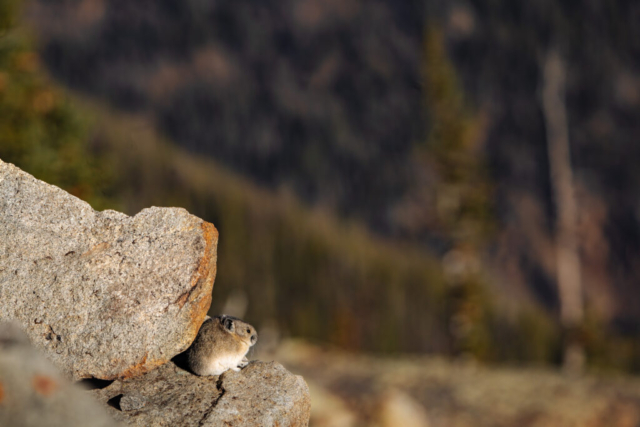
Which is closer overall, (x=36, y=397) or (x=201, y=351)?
(x=36, y=397)

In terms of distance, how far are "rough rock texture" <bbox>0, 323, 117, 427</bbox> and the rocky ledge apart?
2.79 feet

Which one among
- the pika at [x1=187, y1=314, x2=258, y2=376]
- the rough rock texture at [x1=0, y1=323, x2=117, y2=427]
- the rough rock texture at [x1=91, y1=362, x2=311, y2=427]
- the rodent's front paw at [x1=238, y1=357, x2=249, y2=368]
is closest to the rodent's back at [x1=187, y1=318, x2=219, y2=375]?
the pika at [x1=187, y1=314, x2=258, y2=376]

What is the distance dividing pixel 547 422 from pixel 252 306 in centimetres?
5474

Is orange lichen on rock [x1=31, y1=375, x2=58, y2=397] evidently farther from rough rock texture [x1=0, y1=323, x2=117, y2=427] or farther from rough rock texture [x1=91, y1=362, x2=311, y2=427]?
rough rock texture [x1=91, y1=362, x2=311, y2=427]

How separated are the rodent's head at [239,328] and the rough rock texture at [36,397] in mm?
1713

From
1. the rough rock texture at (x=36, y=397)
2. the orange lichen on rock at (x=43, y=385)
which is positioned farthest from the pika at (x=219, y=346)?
the orange lichen on rock at (x=43, y=385)

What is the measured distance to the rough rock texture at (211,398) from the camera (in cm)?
532

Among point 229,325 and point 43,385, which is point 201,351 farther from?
point 43,385

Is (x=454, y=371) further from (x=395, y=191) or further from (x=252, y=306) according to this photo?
(x=395, y=191)

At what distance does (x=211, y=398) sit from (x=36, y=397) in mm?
1763

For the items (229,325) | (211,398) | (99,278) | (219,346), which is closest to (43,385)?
(99,278)

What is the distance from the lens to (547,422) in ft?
62.4

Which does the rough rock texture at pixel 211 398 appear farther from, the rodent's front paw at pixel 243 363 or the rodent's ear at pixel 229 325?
the rodent's ear at pixel 229 325

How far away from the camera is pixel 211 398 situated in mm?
5645
